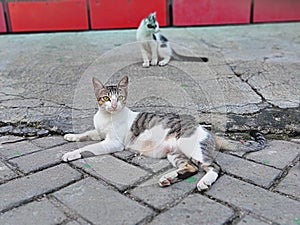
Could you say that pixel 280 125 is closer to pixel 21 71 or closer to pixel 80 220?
pixel 80 220

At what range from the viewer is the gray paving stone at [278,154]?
5.73 ft

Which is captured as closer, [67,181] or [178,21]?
[67,181]

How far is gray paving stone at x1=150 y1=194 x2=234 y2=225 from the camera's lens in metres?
1.29

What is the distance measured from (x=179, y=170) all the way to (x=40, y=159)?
756 millimetres

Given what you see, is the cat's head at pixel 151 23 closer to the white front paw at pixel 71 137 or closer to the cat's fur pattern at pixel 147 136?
the cat's fur pattern at pixel 147 136

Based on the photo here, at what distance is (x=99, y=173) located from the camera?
5.40ft

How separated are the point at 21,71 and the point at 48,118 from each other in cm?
151

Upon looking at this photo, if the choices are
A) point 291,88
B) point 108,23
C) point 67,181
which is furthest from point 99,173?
point 108,23

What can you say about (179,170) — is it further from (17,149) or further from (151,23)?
(151,23)

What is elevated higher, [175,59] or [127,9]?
[127,9]

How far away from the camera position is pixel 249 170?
5.48ft

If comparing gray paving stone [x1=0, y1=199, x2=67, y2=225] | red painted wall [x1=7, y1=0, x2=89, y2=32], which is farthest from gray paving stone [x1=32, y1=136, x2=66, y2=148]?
red painted wall [x1=7, y1=0, x2=89, y2=32]

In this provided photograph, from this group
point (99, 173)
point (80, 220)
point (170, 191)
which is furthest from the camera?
point (99, 173)

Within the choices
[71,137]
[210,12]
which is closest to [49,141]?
[71,137]
